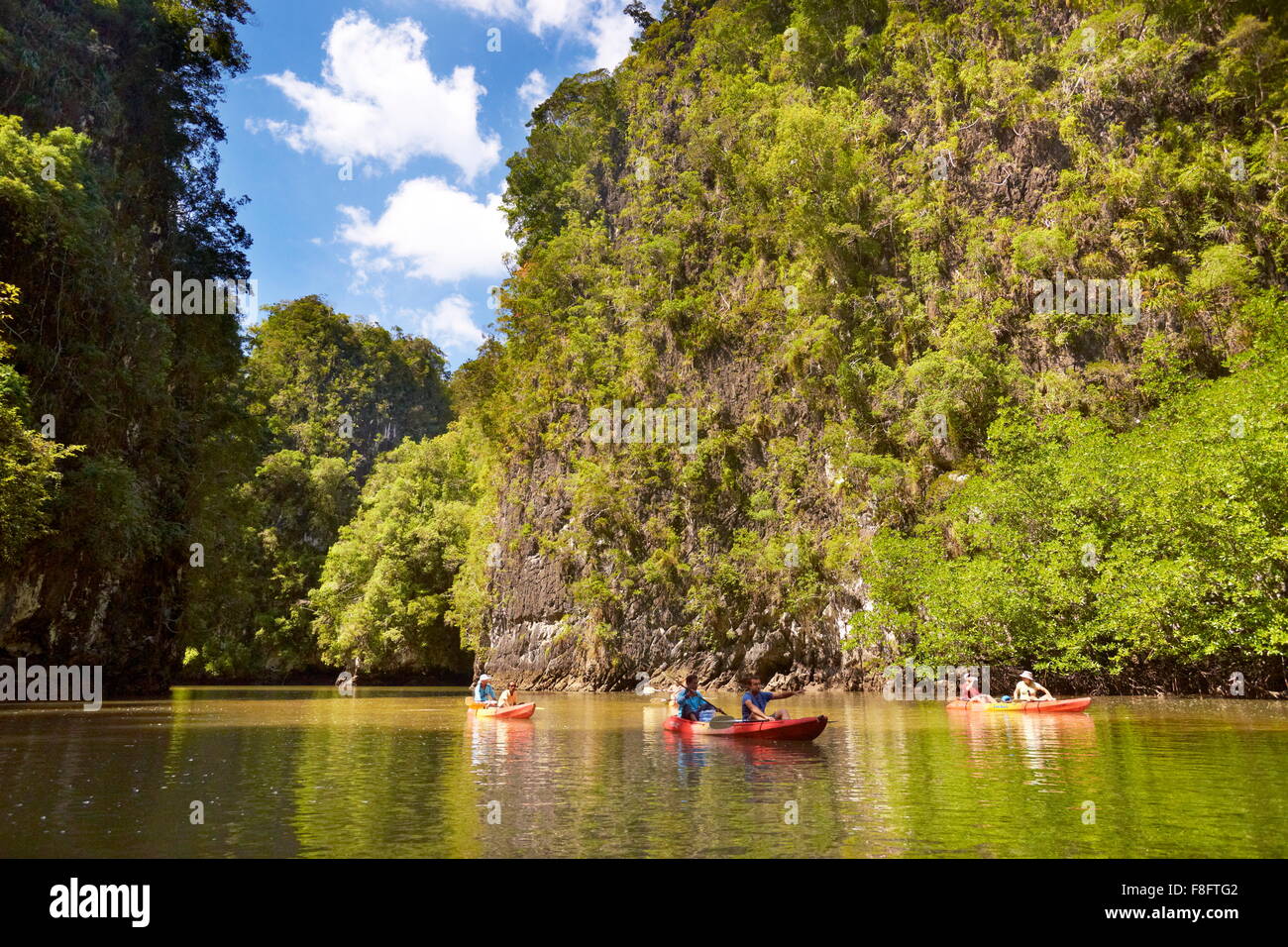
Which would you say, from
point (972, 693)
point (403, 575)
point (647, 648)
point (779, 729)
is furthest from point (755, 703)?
point (403, 575)

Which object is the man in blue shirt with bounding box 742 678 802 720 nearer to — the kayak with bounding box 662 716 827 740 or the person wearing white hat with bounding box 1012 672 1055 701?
the kayak with bounding box 662 716 827 740

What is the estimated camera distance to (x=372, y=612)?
5122cm

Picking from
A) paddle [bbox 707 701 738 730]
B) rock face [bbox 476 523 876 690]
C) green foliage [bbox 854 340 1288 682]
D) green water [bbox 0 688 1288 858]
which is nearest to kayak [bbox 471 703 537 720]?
green water [bbox 0 688 1288 858]

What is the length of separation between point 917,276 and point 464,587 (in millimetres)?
27655

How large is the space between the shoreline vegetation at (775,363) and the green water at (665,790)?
6.76 meters

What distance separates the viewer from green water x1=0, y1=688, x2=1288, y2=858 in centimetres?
698

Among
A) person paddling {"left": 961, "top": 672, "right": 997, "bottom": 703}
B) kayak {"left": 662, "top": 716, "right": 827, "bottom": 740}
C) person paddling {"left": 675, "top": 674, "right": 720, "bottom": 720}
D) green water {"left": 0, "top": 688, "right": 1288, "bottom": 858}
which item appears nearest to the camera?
green water {"left": 0, "top": 688, "right": 1288, "bottom": 858}

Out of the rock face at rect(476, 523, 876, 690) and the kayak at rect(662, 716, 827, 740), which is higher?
the kayak at rect(662, 716, 827, 740)

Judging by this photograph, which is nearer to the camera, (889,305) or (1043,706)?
(1043,706)

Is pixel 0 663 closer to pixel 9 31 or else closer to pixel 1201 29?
pixel 9 31

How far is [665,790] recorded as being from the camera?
32.3 feet

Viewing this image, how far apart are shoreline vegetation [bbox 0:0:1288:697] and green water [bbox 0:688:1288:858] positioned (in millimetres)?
6760

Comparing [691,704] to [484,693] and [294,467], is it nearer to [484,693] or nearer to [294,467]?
[484,693]

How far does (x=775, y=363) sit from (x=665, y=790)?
98.2 ft
